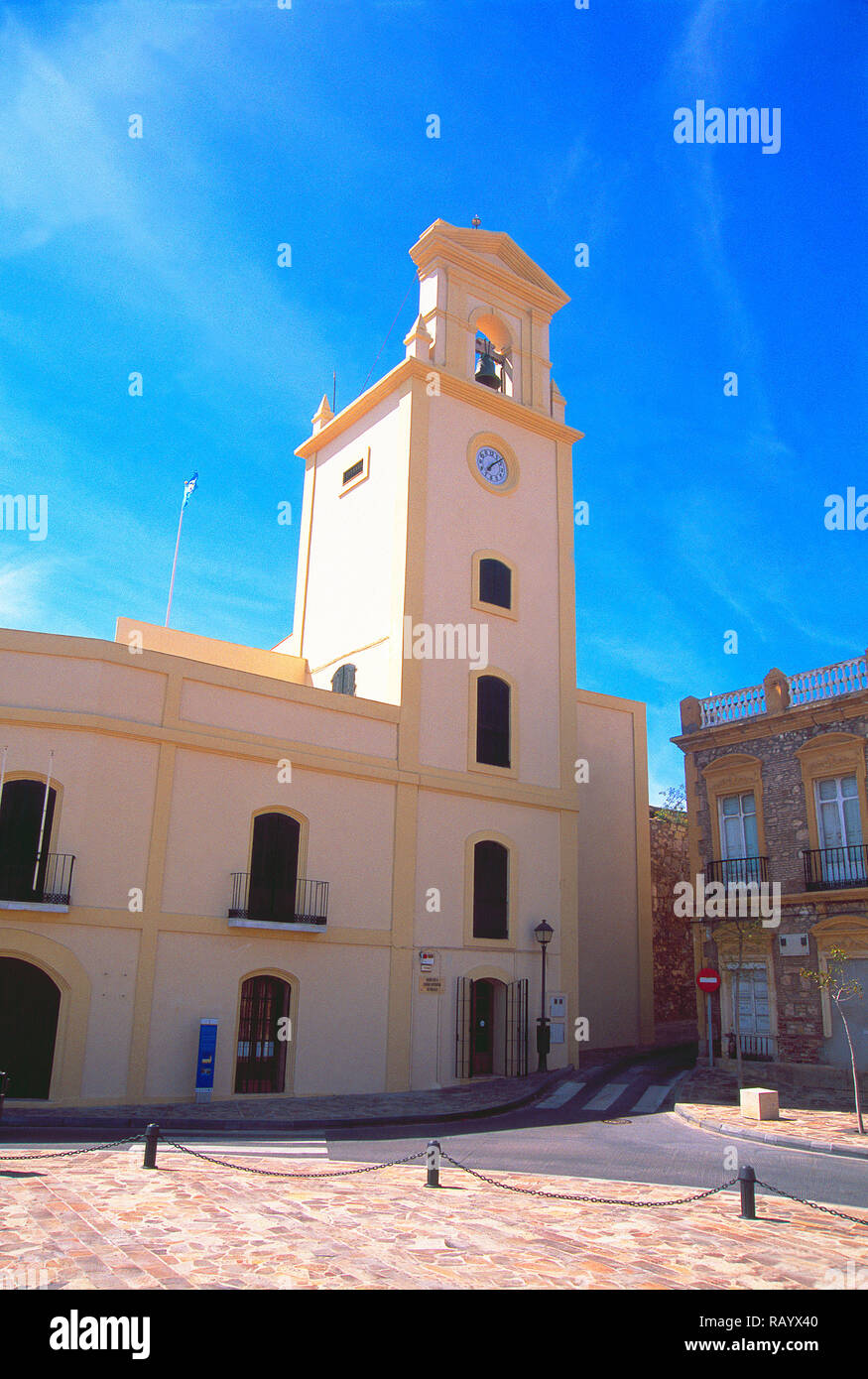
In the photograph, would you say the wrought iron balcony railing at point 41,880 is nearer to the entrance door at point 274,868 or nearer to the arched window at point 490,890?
the entrance door at point 274,868

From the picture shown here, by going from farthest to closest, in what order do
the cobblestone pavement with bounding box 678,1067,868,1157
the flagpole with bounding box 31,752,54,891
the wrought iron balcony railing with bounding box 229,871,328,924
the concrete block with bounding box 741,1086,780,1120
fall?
the wrought iron balcony railing with bounding box 229,871,328,924 → the flagpole with bounding box 31,752,54,891 → the concrete block with bounding box 741,1086,780,1120 → the cobblestone pavement with bounding box 678,1067,868,1157

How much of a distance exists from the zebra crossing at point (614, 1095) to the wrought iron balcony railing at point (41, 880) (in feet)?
31.6

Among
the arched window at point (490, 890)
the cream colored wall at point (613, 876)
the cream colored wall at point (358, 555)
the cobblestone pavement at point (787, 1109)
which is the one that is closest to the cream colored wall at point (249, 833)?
the arched window at point (490, 890)

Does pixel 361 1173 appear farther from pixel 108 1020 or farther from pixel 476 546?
pixel 476 546

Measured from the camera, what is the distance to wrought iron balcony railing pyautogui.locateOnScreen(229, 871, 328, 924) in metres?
19.4

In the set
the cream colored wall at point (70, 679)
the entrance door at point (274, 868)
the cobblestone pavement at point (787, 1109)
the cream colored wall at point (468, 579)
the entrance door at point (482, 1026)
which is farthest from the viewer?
the cream colored wall at point (468, 579)

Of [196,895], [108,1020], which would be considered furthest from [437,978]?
[108,1020]

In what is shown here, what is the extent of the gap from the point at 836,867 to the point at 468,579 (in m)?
11.0

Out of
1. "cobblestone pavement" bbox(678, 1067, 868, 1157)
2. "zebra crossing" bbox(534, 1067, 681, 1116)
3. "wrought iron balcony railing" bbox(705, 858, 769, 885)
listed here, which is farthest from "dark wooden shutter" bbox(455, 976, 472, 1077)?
"wrought iron balcony railing" bbox(705, 858, 769, 885)

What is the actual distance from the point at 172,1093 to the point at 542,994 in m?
9.55

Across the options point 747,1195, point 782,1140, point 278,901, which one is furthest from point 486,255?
point 747,1195

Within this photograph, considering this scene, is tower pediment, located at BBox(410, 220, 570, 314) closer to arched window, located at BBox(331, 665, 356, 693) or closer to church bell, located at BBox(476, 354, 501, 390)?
church bell, located at BBox(476, 354, 501, 390)

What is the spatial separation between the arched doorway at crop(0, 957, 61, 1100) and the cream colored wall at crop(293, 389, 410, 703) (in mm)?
9723

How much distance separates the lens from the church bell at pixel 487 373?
1101 inches
